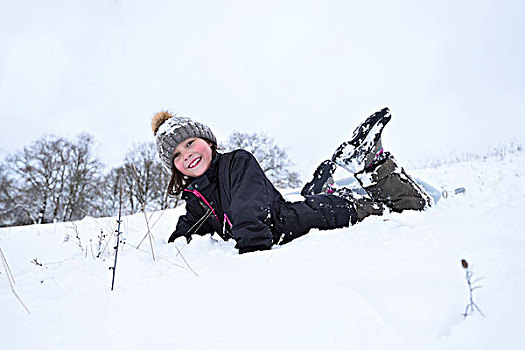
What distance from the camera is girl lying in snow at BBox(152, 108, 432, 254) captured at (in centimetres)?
217

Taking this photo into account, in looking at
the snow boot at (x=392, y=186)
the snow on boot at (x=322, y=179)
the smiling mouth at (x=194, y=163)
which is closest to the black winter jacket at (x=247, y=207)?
the smiling mouth at (x=194, y=163)

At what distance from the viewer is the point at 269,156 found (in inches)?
631

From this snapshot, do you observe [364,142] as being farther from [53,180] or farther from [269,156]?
[53,180]

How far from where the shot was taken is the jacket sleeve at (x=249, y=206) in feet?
5.32

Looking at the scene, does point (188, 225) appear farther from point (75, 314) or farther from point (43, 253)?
point (75, 314)

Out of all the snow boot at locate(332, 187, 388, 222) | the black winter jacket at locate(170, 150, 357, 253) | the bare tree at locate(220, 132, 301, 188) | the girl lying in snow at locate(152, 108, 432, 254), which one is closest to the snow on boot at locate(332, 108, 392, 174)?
the girl lying in snow at locate(152, 108, 432, 254)

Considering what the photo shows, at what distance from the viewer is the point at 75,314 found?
81cm

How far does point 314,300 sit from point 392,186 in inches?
77.5

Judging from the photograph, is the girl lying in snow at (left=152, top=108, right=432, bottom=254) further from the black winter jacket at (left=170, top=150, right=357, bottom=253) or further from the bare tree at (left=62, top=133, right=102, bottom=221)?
the bare tree at (left=62, top=133, right=102, bottom=221)

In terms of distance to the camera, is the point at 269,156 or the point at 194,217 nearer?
the point at 194,217

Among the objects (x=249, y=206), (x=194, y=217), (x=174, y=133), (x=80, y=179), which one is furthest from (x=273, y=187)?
(x=80, y=179)

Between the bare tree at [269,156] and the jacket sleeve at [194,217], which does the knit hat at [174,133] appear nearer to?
the jacket sleeve at [194,217]

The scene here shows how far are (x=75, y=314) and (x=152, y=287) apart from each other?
224mm

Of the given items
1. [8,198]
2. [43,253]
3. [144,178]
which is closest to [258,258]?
[43,253]
